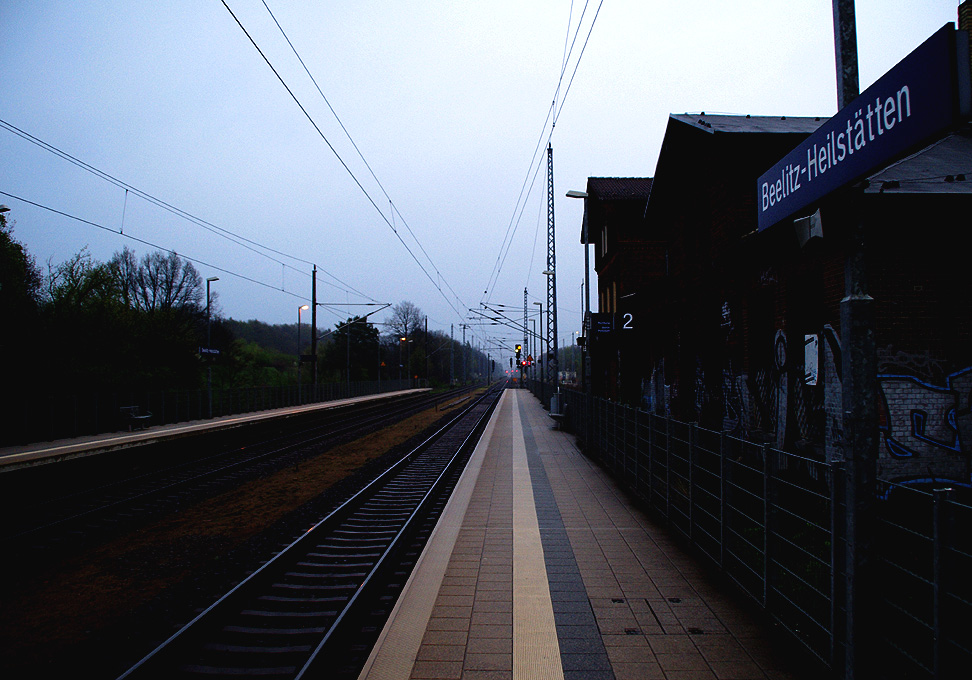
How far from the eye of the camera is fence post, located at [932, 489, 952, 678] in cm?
262

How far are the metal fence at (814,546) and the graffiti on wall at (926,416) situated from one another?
1.06 metres

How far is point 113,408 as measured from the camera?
22.7 meters

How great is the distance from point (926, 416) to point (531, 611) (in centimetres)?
604

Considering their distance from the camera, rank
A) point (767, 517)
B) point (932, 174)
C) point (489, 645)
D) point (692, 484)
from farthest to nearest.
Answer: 1. point (932, 174)
2. point (692, 484)
3. point (767, 517)
4. point (489, 645)

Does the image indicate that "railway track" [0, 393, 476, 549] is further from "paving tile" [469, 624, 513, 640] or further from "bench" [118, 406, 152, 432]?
"bench" [118, 406, 152, 432]

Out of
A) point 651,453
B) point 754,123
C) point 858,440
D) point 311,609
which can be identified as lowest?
point 311,609

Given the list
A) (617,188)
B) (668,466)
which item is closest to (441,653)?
(668,466)

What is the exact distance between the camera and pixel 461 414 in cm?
3067

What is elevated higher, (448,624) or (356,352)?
(356,352)

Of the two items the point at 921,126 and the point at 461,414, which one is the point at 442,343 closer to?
the point at 461,414

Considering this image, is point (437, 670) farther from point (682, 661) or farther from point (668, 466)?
→ point (668, 466)

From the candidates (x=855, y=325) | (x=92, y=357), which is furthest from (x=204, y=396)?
(x=855, y=325)

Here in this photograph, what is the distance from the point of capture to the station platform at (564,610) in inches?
148

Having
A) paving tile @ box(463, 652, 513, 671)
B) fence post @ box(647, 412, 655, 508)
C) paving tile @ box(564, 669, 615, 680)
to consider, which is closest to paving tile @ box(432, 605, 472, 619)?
paving tile @ box(463, 652, 513, 671)
